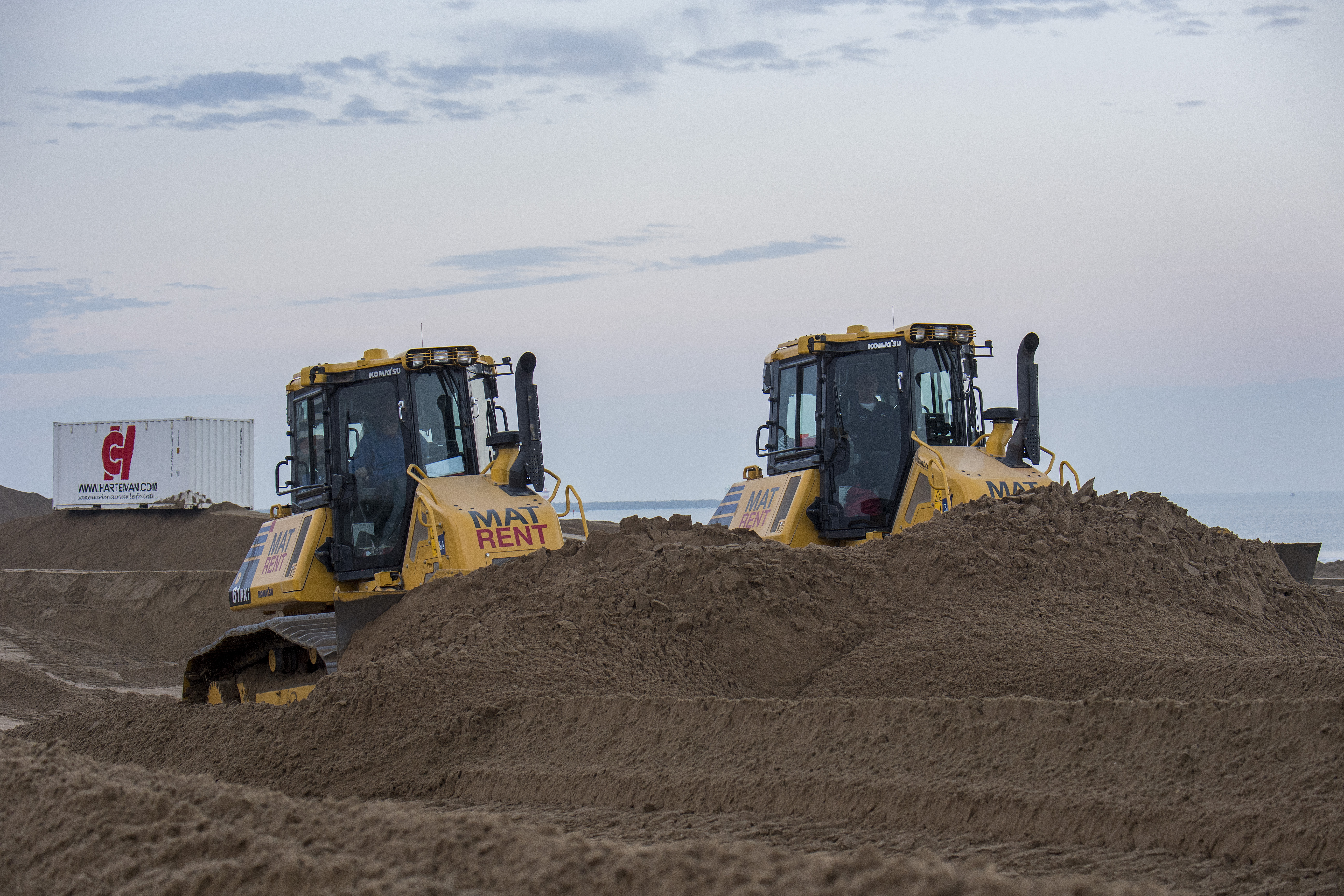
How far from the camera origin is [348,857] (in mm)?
3807

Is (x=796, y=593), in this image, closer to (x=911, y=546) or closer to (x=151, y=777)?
(x=911, y=546)

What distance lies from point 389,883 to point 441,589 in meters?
4.98

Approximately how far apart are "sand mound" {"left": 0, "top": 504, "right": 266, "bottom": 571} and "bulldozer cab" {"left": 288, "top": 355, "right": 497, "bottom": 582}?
17192 millimetres

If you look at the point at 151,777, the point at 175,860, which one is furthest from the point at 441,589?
the point at 175,860

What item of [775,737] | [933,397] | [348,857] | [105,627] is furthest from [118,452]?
[348,857]

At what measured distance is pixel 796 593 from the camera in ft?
28.1

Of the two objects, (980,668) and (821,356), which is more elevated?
(821,356)

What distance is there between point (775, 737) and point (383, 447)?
465 cm

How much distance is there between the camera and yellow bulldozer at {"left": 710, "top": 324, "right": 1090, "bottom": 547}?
10.6 metres

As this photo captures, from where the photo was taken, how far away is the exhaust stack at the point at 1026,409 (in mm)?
10672

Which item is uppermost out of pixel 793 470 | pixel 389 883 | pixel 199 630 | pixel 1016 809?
pixel 793 470

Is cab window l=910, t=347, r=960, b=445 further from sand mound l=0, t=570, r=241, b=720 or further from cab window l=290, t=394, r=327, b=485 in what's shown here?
sand mound l=0, t=570, r=241, b=720

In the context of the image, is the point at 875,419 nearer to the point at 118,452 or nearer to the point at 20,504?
the point at 118,452

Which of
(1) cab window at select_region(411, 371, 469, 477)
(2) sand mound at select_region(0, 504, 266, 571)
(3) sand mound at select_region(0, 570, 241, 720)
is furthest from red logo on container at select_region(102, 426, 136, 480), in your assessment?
(1) cab window at select_region(411, 371, 469, 477)
